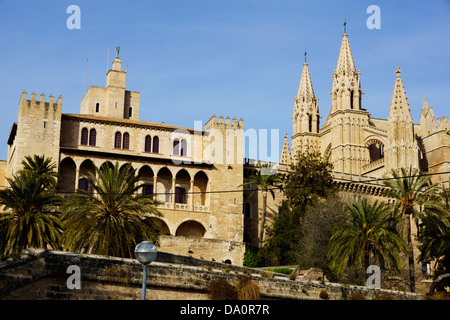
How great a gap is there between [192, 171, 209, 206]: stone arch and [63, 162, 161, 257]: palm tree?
20915 millimetres

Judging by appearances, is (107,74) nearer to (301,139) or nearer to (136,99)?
(136,99)

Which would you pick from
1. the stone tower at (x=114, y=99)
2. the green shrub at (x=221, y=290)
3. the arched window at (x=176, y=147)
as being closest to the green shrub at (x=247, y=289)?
→ the green shrub at (x=221, y=290)

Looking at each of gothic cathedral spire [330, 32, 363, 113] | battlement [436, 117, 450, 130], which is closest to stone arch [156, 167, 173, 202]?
gothic cathedral spire [330, 32, 363, 113]

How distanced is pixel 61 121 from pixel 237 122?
44.1ft

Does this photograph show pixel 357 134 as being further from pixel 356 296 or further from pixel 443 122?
pixel 356 296

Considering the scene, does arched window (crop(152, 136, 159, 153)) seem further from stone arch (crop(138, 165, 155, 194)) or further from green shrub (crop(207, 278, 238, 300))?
green shrub (crop(207, 278, 238, 300))

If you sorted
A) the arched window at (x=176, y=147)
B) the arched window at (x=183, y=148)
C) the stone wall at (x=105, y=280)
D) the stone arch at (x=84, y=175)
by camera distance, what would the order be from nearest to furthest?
the stone wall at (x=105, y=280), the stone arch at (x=84, y=175), the arched window at (x=176, y=147), the arched window at (x=183, y=148)

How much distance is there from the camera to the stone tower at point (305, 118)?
250 feet

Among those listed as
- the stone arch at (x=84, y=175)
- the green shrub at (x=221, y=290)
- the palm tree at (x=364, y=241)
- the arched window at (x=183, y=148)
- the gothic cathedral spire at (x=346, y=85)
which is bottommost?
the green shrub at (x=221, y=290)

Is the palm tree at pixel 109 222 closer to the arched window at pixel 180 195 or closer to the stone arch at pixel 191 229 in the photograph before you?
the stone arch at pixel 191 229

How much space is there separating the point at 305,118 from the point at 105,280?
56.0m

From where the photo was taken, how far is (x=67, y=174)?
164 ft

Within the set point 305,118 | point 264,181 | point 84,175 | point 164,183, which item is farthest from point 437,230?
point 305,118

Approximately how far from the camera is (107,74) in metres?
63.2
